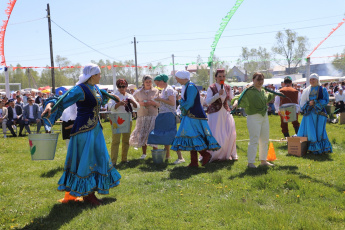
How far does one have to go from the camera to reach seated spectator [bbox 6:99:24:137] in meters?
15.2

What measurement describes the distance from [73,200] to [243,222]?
260 centimetres

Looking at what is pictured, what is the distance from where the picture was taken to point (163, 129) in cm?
779

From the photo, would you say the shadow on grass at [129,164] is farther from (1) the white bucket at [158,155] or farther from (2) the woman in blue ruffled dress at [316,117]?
(2) the woman in blue ruffled dress at [316,117]

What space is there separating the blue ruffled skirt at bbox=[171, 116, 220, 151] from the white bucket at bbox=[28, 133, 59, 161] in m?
2.71

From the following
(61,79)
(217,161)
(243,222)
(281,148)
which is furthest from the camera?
(61,79)

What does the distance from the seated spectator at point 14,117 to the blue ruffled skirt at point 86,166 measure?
37.5 feet

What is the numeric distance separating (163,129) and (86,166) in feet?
10.1

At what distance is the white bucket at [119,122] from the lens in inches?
264

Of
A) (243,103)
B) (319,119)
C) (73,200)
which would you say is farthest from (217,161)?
(73,200)

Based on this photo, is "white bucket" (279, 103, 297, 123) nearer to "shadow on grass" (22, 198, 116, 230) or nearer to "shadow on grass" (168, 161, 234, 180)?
"shadow on grass" (168, 161, 234, 180)

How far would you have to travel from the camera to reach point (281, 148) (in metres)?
9.61

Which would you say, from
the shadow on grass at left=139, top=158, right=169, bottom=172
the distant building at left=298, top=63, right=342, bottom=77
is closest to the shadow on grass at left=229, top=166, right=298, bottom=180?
the shadow on grass at left=139, top=158, right=169, bottom=172

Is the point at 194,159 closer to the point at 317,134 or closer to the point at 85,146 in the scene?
the point at 85,146

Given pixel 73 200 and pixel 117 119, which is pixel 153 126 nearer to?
pixel 117 119
